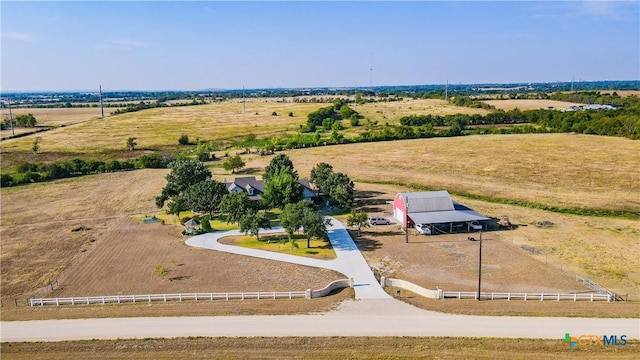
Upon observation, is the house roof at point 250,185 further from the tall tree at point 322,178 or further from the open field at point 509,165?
the open field at point 509,165

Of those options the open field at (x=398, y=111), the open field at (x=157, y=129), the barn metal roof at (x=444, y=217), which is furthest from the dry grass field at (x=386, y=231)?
the open field at (x=398, y=111)

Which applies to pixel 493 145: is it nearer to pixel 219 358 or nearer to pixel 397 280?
pixel 397 280

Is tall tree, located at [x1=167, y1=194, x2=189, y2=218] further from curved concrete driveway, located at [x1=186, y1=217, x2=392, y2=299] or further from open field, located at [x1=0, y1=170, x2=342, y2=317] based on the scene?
curved concrete driveway, located at [x1=186, y1=217, x2=392, y2=299]

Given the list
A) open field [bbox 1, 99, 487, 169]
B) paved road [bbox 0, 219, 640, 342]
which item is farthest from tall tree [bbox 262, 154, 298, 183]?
open field [bbox 1, 99, 487, 169]

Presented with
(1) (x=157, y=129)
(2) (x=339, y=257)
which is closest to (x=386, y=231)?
(2) (x=339, y=257)

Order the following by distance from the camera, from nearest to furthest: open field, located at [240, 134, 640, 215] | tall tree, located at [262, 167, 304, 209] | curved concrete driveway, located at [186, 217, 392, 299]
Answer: curved concrete driveway, located at [186, 217, 392, 299], tall tree, located at [262, 167, 304, 209], open field, located at [240, 134, 640, 215]

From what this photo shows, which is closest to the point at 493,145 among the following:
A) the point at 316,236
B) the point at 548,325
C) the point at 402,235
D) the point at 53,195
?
the point at 402,235

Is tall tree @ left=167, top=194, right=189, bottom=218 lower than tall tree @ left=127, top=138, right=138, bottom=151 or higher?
lower
